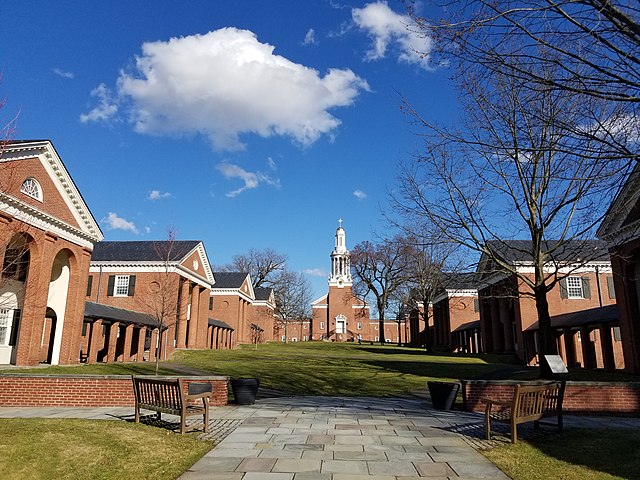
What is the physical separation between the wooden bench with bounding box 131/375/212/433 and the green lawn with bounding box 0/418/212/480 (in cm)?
44

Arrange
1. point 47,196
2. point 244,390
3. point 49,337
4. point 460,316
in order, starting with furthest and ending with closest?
1. point 460,316
2. point 49,337
3. point 47,196
4. point 244,390

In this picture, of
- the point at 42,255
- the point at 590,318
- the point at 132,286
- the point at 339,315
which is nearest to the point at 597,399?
the point at 590,318

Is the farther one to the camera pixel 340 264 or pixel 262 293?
pixel 340 264

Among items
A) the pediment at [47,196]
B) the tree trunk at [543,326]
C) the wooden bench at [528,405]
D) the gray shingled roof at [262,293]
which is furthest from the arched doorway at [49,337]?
the gray shingled roof at [262,293]

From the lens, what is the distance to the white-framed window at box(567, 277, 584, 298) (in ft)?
117

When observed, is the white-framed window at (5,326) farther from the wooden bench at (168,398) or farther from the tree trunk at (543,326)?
the tree trunk at (543,326)

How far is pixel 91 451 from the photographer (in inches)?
270

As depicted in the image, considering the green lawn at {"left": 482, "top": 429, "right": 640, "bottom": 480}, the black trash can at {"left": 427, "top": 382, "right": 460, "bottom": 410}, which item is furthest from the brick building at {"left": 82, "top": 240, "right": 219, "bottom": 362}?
the green lawn at {"left": 482, "top": 429, "right": 640, "bottom": 480}

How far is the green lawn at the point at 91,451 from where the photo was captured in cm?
608

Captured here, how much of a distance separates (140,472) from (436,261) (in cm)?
3788

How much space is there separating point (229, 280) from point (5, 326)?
34233 millimetres

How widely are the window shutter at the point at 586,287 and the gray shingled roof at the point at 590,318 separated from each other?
15.0 feet

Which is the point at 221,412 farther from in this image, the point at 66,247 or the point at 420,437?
the point at 66,247

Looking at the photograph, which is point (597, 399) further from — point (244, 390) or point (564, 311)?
point (564, 311)
